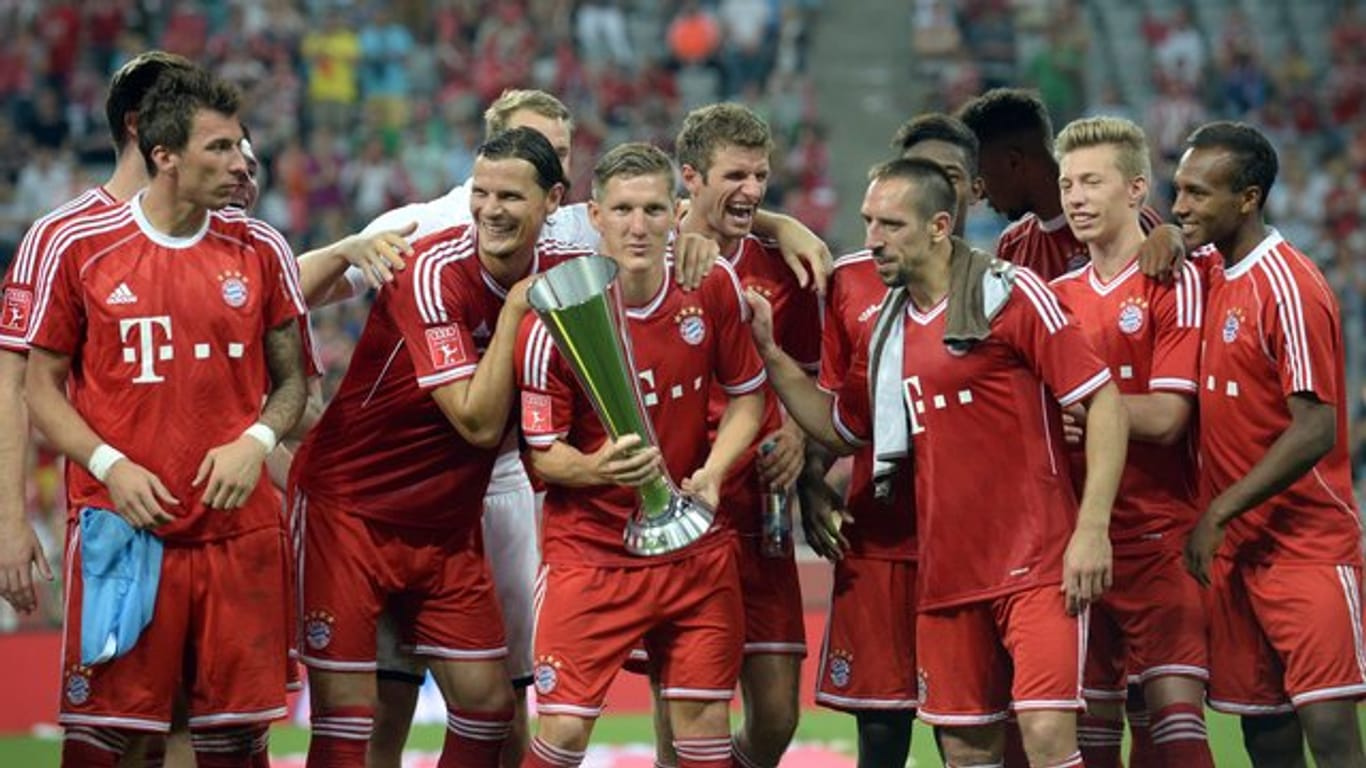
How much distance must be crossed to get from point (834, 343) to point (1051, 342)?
1.05m

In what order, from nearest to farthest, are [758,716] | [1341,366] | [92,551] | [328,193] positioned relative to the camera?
[92,551] → [1341,366] → [758,716] → [328,193]

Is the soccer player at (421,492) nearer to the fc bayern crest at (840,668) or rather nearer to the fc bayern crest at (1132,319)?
the fc bayern crest at (840,668)

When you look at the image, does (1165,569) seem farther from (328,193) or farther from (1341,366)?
(328,193)

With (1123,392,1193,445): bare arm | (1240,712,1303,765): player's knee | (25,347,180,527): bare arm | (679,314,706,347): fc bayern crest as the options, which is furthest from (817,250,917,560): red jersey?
(25,347,180,527): bare arm

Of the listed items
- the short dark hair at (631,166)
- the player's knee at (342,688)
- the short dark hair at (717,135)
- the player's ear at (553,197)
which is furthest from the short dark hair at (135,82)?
the player's knee at (342,688)

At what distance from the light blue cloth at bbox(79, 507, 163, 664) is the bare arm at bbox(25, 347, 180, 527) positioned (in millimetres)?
73

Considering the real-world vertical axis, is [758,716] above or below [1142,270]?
below

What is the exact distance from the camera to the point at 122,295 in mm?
6652

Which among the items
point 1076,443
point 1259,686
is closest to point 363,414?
point 1076,443

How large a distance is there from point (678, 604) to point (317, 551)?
1.26 metres

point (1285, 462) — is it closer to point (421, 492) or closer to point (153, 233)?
point (421, 492)

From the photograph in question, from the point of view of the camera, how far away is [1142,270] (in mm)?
7332

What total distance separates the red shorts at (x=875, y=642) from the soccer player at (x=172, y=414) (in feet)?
6.21

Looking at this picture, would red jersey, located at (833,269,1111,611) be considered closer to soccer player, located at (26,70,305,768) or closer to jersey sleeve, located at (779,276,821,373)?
jersey sleeve, located at (779,276,821,373)
